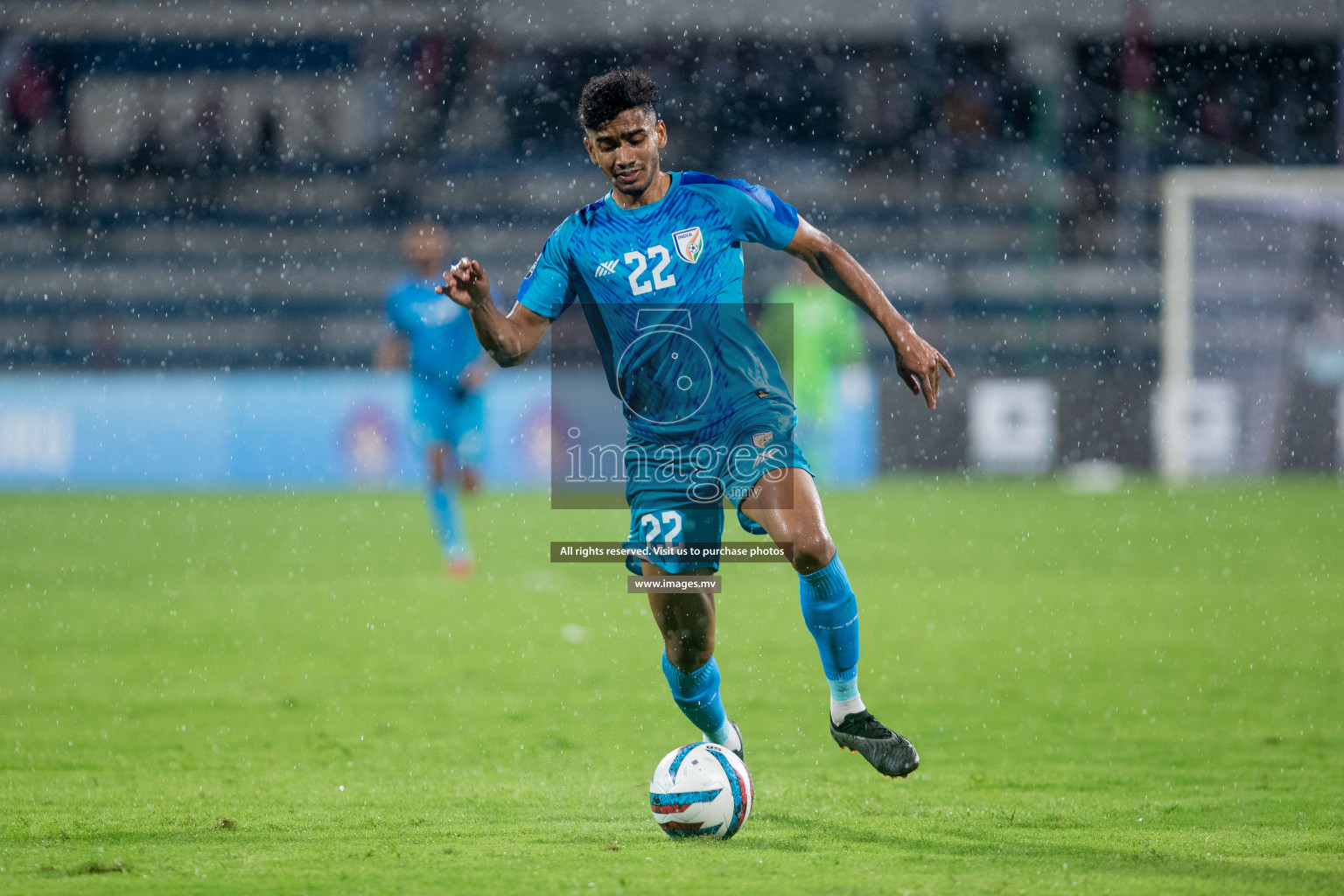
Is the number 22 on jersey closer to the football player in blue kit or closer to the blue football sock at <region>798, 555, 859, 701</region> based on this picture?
the football player in blue kit

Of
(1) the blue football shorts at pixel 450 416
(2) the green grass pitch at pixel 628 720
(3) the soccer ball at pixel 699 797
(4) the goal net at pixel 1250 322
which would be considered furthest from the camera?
(4) the goal net at pixel 1250 322

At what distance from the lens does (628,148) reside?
431 centimetres

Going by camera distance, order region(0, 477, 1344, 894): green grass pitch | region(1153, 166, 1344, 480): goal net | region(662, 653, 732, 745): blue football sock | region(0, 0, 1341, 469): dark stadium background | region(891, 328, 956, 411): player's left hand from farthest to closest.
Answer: region(0, 0, 1341, 469): dark stadium background
region(1153, 166, 1344, 480): goal net
region(662, 653, 732, 745): blue football sock
region(891, 328, 956, 411): player's left hand
region(0, 477, 1344, 894): green grass pitch

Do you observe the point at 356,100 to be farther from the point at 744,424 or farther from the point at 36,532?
the point at 744,424

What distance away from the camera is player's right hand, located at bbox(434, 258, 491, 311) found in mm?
3957

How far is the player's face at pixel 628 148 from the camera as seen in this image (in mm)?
4285

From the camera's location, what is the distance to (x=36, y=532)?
12.5 m

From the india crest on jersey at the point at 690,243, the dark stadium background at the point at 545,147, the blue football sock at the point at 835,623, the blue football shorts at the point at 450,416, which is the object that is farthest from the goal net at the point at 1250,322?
the india crest on jersey at the point at 690,243

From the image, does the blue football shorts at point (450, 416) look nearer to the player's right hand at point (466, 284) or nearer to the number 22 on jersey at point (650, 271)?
the number 22 on jersey at point (650, 271)

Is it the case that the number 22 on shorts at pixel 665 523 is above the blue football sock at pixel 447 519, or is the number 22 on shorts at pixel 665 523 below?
above

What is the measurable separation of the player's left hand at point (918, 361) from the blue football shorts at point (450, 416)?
6.73 m

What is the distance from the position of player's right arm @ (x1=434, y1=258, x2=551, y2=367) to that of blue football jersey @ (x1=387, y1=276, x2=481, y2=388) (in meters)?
6.43

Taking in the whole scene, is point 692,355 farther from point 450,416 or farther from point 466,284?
point 450,416

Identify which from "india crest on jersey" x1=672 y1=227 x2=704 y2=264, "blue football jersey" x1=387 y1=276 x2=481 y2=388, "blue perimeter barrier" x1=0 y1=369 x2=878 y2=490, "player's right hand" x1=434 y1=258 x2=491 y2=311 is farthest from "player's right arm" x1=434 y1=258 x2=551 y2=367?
"blue perimeter barrier" x1=0 y1=369 x2=878 y2=490
